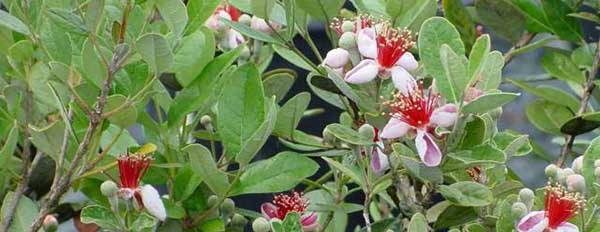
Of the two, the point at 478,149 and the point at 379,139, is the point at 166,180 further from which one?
the point at 478,149

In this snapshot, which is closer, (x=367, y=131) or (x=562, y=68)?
(x=367, y=131)

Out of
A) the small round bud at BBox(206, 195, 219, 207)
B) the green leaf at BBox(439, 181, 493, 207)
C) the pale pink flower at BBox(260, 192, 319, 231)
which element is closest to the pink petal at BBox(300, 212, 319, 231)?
the pale pink flower at BBox(260, 192, 319, 231)

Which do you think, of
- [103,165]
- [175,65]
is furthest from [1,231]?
[175,65]

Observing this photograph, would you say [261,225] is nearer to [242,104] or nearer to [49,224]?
[242,104]

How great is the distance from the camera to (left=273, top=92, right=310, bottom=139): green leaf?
50.1 inches

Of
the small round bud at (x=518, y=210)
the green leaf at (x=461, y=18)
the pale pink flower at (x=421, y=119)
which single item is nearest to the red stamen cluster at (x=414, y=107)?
the pale pink flower at (x=421, y=119)

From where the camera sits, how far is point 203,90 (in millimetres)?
1256

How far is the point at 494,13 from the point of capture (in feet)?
5.38

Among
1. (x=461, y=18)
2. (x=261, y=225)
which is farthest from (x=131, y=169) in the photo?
(x=461, y=18)

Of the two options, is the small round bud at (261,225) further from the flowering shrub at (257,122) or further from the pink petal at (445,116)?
the pink petal at (445,116)

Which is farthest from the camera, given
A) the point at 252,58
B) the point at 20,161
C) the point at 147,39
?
the point at 252,58

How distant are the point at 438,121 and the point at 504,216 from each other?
0.38ft

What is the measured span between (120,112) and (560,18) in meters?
0.70

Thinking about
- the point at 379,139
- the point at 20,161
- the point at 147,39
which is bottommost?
the point at 20,161
